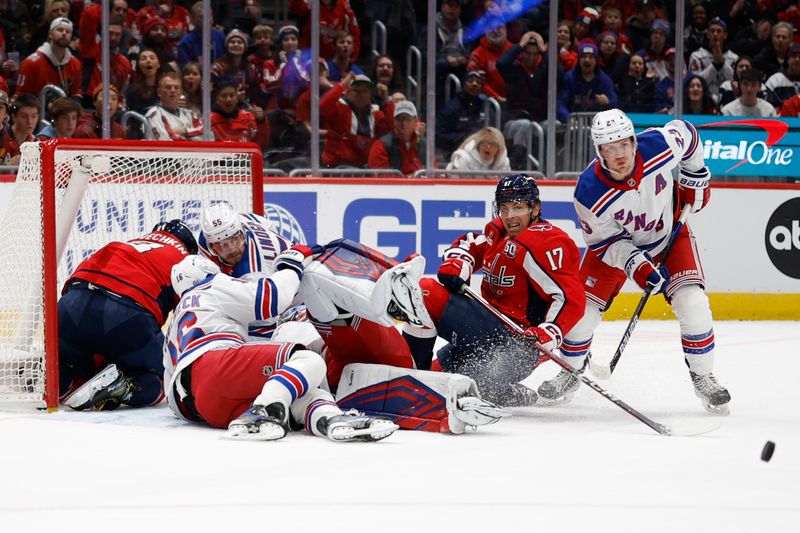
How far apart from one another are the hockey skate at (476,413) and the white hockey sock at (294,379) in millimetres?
442

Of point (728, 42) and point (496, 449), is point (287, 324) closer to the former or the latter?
point (496, 449)

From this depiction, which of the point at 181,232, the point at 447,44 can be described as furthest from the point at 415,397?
the point at 447,44

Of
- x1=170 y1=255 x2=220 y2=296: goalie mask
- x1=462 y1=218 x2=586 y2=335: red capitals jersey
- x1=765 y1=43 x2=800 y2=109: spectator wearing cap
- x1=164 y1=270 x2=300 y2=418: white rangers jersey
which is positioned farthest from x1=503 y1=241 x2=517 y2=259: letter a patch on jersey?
x1=765 y1=43 x2=800 y2=109: spectator wearing cap

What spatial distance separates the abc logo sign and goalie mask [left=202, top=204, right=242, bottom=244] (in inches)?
185

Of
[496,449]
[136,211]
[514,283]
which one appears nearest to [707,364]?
[514,283]

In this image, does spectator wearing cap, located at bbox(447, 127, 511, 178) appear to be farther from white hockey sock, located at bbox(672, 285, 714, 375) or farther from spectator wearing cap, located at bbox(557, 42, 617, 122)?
white hockey sock, located at bbox(672, 285, 714, 375)

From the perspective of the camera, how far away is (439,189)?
7188mm

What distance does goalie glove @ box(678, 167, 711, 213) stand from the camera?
4609mm

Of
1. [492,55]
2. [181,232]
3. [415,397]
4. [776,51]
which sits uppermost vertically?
[776,51]

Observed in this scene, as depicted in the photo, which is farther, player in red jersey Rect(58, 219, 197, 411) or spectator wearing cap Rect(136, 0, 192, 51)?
spectator wearing cap Rect(136, 0, 192, 51)

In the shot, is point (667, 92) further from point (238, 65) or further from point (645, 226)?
point (645, 226)

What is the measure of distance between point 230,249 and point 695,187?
1816 mm

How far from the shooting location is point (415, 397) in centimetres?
383

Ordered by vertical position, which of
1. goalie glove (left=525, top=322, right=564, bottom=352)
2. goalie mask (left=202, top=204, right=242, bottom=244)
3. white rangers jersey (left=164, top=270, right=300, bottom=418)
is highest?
goalie mask (left=202, top=204, right=242, bottom=244)
